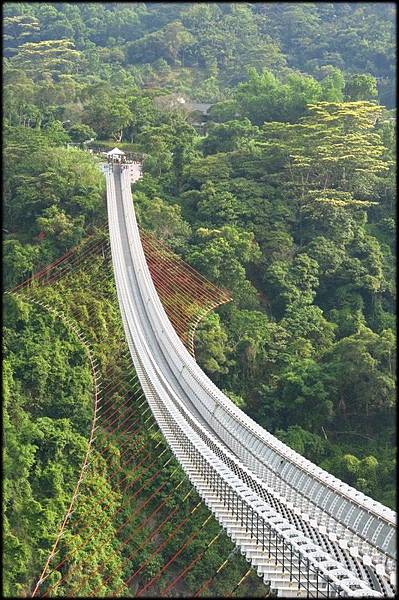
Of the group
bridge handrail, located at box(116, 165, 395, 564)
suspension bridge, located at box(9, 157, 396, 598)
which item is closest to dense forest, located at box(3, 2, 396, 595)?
suspension bridge, located at box(9, 157, 396, 598)

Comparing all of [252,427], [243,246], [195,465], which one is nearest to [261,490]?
[195,465]

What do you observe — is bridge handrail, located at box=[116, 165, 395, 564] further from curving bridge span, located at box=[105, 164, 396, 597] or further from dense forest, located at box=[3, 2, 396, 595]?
dense forest, located at box=[3, 2, 396, 595]

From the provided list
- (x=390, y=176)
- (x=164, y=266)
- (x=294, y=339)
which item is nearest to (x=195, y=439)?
(x=294, y=339)

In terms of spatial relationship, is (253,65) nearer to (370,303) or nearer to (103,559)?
(370,303)

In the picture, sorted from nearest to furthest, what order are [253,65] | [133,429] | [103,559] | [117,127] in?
[103,559] → [133,429] → [117,127] → [253,65]

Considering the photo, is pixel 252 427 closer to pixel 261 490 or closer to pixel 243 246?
pixel 261 490

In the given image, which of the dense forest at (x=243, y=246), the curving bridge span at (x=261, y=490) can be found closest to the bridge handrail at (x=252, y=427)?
the curving bridge span at (x=261, y=490)
